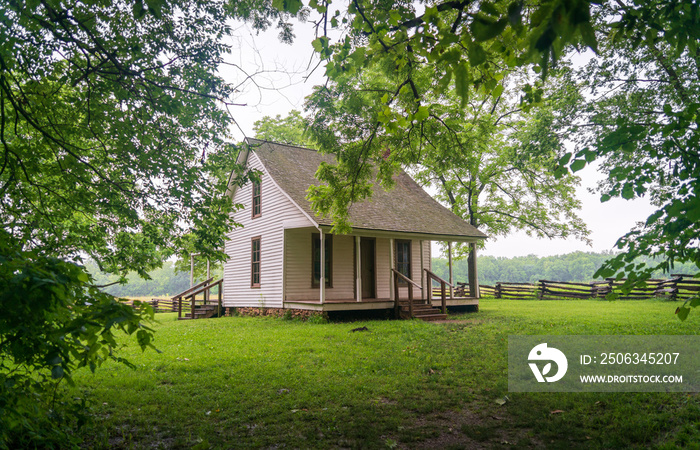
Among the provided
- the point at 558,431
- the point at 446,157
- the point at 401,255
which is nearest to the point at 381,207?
the point at 401,255

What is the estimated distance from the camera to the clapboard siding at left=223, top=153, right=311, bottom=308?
1586 centimetres

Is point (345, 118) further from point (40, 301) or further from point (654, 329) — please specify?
point (654, 329)

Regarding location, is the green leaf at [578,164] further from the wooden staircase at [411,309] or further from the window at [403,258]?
the window at [403,258]

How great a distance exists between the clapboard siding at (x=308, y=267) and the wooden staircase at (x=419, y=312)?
92.9 inches

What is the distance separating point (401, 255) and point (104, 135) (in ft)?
43.9

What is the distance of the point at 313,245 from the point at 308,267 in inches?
32.9

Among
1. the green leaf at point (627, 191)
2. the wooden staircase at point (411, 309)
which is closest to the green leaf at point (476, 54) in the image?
the green leaf at point (627, 191)

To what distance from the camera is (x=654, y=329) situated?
1033 cm

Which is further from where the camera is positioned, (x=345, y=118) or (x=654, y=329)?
(x=654, y=329)

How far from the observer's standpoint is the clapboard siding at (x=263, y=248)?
15859mm

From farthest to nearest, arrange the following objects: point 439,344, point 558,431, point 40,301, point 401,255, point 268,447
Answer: point 401,255 → point 439,344 → point 558,431 → point 268,447 → point 40,301

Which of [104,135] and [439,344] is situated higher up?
[104,135]

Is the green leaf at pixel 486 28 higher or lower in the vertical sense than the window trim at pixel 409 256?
higher

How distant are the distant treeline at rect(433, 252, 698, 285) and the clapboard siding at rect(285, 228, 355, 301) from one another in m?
56.1
